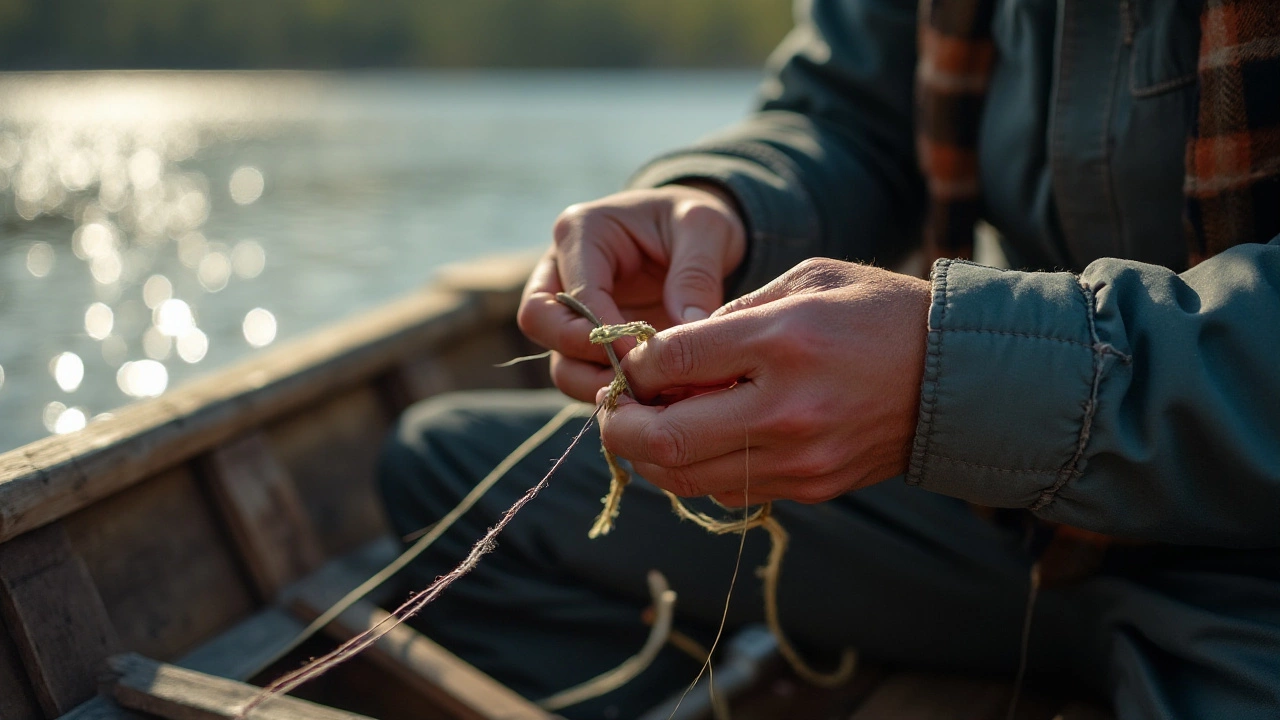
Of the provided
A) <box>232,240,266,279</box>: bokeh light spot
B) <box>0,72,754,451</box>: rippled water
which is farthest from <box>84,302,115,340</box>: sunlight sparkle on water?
<box>232,240,266,279</box>: bokeh light spot

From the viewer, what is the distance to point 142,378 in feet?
13.0

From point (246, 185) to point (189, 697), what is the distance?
11774 millimetres

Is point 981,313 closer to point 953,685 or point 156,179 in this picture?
point 953,685

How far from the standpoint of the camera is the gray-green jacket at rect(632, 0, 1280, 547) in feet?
2.90

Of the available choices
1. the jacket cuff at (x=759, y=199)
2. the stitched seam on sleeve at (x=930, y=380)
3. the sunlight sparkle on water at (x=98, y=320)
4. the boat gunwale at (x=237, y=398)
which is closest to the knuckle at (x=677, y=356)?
the stitched seam on sleeve at (x=930, y=380)

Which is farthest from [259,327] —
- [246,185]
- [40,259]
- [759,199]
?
[246,185]

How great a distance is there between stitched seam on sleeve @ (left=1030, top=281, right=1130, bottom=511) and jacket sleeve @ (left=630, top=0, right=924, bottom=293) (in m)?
0.59

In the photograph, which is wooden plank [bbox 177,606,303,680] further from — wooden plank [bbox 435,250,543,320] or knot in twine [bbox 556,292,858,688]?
wooden plank [bbox 435,250,543,320]

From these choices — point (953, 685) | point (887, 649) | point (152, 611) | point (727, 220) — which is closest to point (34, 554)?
point (152, 611)

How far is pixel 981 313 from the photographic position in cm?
90

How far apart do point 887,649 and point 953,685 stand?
0.13m

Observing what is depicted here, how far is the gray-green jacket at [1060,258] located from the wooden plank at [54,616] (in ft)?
3.38

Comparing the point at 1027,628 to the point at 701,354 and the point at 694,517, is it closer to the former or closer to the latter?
the point at 694,517

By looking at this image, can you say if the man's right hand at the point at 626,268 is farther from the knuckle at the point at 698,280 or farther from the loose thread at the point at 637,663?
the loose thread at the point at 637,663
